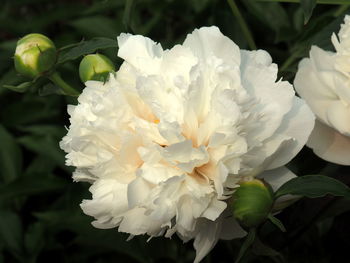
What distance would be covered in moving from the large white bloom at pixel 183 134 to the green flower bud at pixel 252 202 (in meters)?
0.01

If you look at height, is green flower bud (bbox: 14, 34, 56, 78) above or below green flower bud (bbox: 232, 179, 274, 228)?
above

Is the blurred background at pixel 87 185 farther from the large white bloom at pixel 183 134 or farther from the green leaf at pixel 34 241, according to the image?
the large white bloom at pixel 183 134

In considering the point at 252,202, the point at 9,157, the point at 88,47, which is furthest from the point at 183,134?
the point at 9,157

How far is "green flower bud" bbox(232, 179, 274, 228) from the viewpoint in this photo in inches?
29.0

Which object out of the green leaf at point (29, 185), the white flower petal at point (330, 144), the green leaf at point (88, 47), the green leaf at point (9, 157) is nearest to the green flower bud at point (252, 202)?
the white flower petal at point (330, 144)

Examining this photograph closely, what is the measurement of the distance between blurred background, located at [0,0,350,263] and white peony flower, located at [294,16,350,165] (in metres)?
0.06

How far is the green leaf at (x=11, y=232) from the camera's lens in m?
1.30

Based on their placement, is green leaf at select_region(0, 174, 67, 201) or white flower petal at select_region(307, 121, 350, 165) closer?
white flower petal at select_region(307, 121, 350, 165)

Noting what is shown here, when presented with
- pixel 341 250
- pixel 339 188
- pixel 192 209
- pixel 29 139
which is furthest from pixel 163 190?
pixel 29 139

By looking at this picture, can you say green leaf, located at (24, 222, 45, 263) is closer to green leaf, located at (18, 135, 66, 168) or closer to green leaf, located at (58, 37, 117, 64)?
green leaf, located at (18, 135, 66, 168)

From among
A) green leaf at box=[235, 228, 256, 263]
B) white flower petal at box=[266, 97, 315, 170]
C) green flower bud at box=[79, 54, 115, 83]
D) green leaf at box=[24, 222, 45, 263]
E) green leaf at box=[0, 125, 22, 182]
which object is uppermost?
green flower bud at box=[79, 54, 115, 83]

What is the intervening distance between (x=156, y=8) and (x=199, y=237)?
81 cm

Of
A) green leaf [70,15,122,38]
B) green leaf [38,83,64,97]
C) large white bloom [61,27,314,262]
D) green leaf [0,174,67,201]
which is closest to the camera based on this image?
large white bloom [61,27,314,262]

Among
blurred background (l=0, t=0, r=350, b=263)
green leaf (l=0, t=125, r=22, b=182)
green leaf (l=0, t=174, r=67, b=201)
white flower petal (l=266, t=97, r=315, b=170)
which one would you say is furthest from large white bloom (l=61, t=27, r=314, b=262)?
green leaf (l=0, t=125, r=22, b=182)
